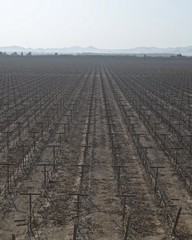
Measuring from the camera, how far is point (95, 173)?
11.8 metres

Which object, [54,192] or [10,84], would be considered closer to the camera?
[54,192]

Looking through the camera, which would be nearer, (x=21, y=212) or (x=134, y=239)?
(x=134, y=239)

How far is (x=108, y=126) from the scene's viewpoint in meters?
18.5

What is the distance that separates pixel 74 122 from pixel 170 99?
38.1 ft

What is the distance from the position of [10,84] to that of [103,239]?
30397 millimetres

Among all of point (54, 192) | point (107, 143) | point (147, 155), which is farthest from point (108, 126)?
point (54, 192)

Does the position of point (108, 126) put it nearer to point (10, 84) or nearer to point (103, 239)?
point (103, 239)

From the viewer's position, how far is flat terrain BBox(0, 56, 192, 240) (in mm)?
8477

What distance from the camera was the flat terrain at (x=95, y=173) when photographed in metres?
8.48

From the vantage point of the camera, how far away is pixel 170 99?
94.2ft

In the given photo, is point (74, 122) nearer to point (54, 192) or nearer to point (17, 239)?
point (54, 192)

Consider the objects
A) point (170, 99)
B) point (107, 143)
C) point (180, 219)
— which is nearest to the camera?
point (180, 219)

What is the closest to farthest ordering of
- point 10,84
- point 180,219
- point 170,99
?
point 180,219
point 170,99
point 10,84

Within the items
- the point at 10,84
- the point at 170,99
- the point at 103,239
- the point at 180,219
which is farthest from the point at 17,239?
the point at 10,84
